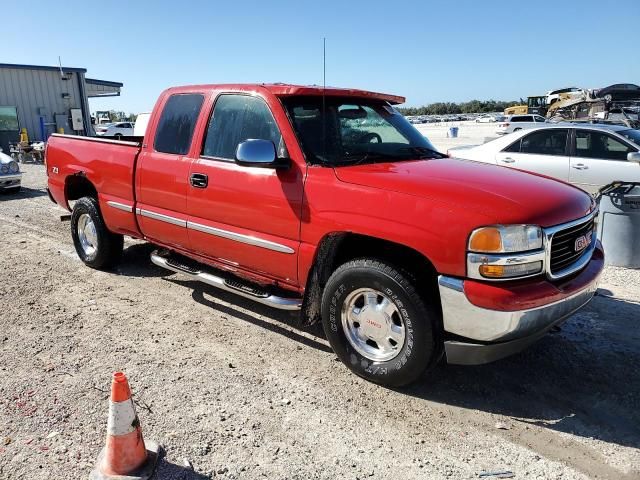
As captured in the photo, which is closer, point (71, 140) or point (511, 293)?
point (511, 293)

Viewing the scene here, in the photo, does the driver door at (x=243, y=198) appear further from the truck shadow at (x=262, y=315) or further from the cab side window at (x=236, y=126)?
the truck shadow at (x=262, y=315)

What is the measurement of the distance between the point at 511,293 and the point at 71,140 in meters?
5.30

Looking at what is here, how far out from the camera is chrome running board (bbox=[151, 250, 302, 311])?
3.90 m

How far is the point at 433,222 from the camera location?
10.0ft

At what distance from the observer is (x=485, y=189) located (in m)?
3.27

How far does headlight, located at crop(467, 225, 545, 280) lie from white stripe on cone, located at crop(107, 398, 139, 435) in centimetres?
196

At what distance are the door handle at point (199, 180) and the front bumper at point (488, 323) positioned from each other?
7.21 feet

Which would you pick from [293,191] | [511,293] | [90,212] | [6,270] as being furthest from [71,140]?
[511,293]

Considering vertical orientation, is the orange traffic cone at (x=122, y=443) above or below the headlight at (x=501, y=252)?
below

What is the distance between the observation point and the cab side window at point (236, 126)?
13.3ft

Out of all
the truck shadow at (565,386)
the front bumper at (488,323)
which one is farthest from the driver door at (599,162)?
the front bumper at (488,323)

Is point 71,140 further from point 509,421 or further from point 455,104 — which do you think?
point 455,104

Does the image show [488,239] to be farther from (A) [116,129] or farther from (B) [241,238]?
(A) [116,129]

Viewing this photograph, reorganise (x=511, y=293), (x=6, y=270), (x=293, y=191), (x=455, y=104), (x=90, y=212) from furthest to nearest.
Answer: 1. (x=455, y=104)
2. (x=6, y=270)
3. (x=90, y=212)
4. (x=293, y=191)
5. (x=511, y=293)
